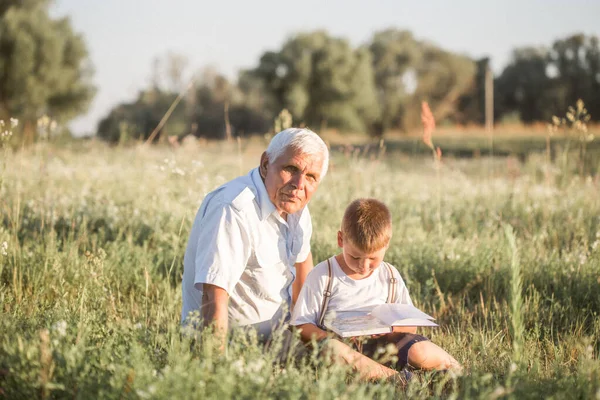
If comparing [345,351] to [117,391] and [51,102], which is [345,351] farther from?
[51,102]

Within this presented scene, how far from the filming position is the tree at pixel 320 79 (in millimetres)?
38594

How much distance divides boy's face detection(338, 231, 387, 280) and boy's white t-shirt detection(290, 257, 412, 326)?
0.13 feet

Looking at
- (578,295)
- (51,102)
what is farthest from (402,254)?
(51,102)

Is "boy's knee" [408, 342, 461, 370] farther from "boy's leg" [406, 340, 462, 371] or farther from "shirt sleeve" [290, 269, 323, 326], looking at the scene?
"shirt sleeve" [290, 269, 323, 326]

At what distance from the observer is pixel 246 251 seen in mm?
3338

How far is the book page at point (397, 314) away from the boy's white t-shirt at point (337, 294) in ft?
0.47

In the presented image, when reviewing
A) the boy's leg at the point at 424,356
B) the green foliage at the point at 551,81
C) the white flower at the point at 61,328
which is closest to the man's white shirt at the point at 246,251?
the white flower at the point at 61,328

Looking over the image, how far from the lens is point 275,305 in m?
3.63

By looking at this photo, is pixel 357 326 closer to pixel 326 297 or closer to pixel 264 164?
pixel 326 297

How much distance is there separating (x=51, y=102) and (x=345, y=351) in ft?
86.1

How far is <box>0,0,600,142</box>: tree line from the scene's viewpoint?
24.9 m

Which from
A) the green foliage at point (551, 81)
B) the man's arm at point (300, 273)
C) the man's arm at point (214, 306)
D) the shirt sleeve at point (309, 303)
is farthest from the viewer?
the green foliage at point (551, 81)

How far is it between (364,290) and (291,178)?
85 cm

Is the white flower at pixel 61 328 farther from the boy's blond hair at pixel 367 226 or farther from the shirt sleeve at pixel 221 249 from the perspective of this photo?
the boy's blond hair at pixel 367 226
